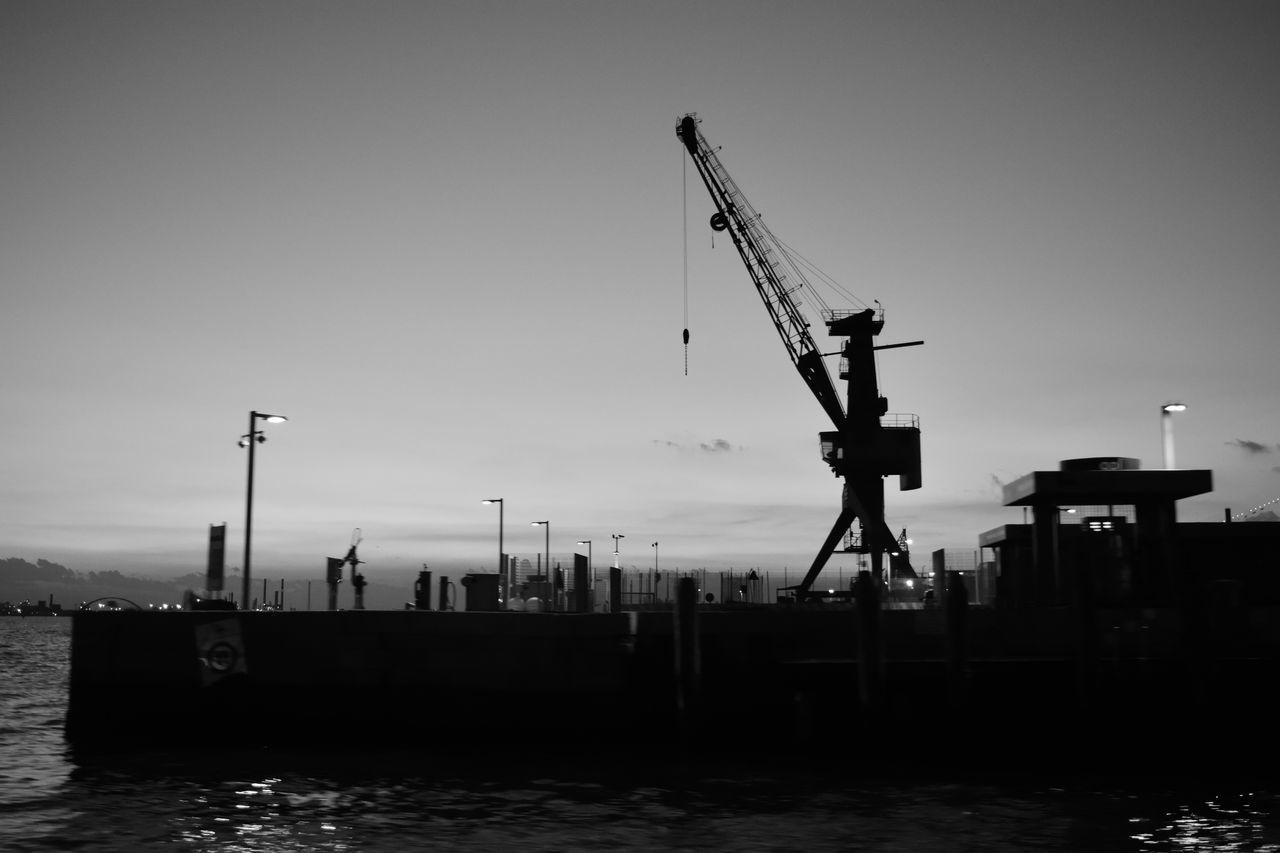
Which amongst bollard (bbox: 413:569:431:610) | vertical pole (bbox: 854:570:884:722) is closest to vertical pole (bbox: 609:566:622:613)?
bollard (bbox: 413:569:431:610)

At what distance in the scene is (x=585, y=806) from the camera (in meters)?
19.1

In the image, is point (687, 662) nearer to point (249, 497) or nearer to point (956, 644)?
point (956, 644)

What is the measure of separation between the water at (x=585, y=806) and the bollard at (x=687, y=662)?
992 millimetres

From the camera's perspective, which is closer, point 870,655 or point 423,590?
point 870,655

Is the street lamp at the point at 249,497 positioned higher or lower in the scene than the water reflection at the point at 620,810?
higher

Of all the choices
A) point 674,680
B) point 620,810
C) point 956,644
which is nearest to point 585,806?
point 620,810

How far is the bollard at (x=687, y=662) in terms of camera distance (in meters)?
23.4

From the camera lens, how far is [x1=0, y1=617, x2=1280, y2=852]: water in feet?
55.7

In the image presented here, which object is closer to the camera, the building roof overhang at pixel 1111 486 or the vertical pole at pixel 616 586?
the building roof overhang at pixel 1111 486

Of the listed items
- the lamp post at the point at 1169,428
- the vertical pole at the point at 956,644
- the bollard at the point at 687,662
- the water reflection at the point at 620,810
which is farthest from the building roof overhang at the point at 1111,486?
the bollard at the point at 687,662

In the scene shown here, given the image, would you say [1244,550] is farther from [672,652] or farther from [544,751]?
[544,751]

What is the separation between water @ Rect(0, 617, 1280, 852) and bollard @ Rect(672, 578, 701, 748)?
99 centimetres

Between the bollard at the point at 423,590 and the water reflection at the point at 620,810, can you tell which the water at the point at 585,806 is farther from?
the bollard at the point at 423,590

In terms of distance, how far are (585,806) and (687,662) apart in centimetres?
501
